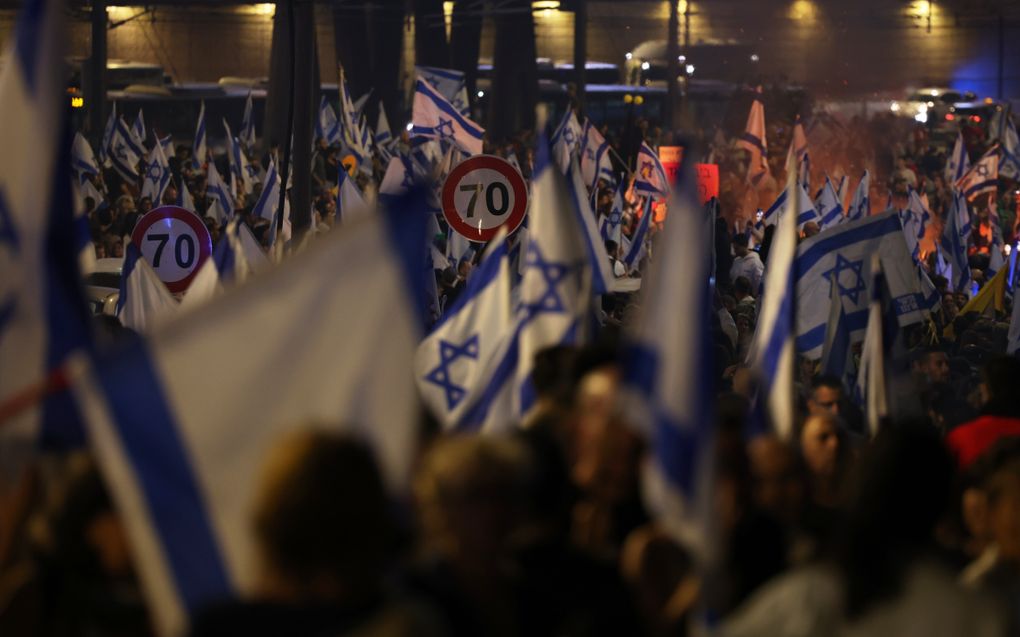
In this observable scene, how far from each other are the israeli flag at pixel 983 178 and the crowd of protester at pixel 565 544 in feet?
72.0

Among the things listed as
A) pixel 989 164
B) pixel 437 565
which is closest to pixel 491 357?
pixel 437 565

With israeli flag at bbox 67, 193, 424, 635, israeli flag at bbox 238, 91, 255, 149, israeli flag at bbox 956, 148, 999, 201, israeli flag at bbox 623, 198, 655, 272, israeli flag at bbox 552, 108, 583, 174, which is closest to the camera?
israeli flag at bbox 67, 193, 424, 635

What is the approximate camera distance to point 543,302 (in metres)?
7.12

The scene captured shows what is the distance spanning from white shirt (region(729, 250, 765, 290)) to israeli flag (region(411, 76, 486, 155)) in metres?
4.80

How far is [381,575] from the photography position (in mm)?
3133

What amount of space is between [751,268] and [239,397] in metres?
14.5

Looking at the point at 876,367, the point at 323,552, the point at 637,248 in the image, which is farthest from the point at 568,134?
the point at 323,552

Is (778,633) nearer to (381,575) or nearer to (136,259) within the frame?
(381,575)

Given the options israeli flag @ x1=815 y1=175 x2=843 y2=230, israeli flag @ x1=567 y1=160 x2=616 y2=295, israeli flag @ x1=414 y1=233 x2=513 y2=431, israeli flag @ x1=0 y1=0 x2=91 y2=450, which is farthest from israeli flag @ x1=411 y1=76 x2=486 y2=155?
israeli flag @ x1=0 y1=0 x2=91 y2=450

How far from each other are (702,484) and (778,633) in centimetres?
34

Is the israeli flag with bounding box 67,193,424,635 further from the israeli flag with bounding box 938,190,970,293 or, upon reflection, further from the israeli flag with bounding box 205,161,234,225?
the israeli flag with bounding box 205,161,234,225

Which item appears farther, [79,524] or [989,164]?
[989,164]

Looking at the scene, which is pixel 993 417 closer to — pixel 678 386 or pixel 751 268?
pixel 678 386

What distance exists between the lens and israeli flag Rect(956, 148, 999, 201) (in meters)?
26.4
